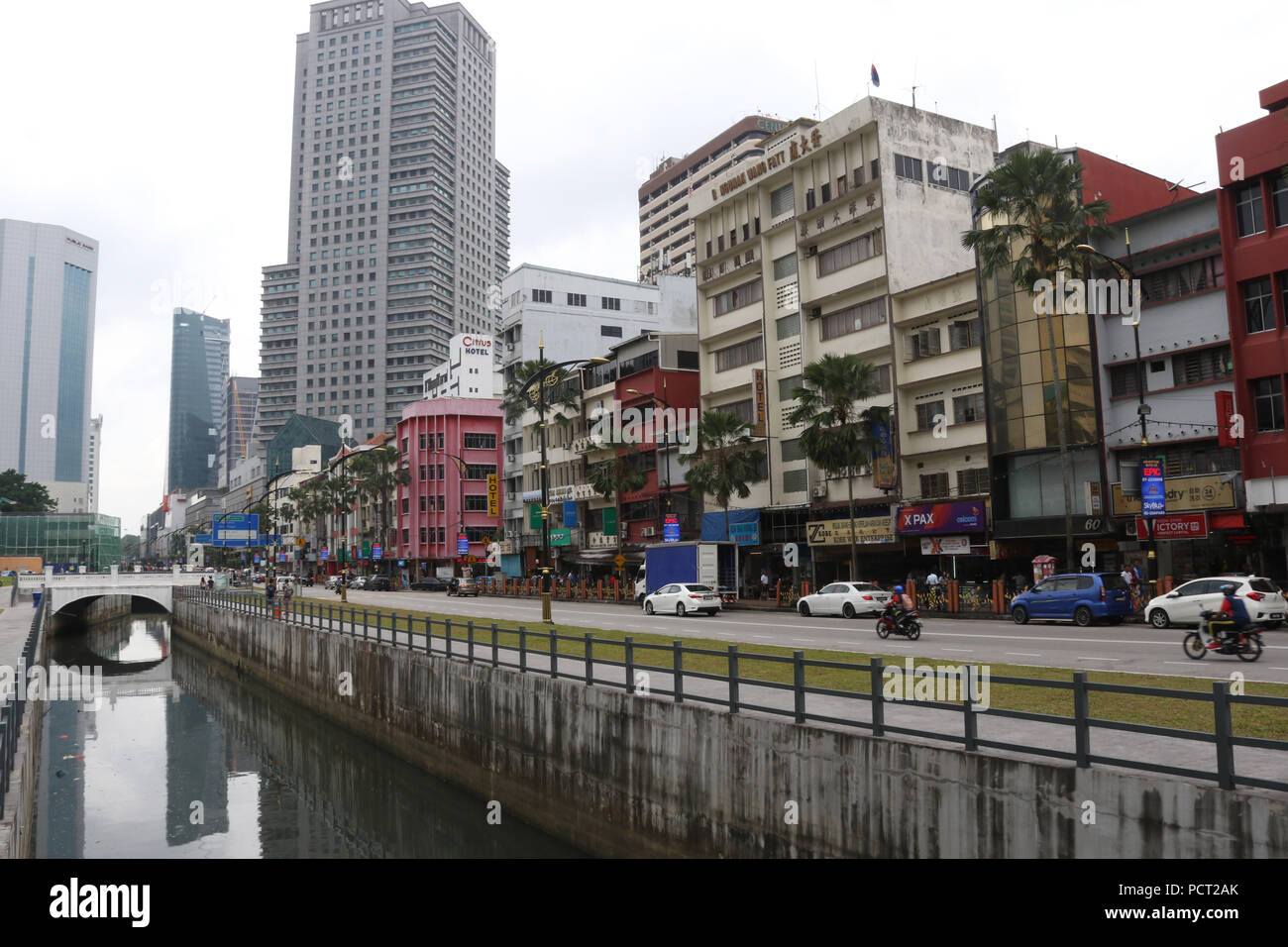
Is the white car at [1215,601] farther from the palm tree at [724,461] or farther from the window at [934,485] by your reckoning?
the palm tree at [724,461]

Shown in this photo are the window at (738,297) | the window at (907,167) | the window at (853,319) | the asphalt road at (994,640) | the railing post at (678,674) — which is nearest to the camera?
the railing post at (678,674)

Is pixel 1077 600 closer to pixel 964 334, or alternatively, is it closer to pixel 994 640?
pixel 994 640

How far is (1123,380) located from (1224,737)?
3459 cm

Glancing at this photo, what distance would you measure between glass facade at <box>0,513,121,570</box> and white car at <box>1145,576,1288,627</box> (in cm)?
12979

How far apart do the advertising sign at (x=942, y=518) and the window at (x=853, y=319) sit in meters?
10.4

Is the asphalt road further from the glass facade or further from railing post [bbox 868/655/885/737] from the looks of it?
the glass facade

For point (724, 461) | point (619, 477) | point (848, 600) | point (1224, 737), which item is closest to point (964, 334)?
point (724, 461)

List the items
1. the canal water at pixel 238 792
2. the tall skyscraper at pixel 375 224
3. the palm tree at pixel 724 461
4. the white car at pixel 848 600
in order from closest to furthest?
the canal water at pixel 238 792 → the white car at pixel 848 600 → the palm tree at pixel 724 461 → the tall skyscraper at pixel 375 224

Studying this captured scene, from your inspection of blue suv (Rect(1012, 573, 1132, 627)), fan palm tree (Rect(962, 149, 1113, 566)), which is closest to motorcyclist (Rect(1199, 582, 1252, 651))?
blue suv (Rect(1012, 573, 1132, 627))

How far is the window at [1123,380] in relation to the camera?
3778cm

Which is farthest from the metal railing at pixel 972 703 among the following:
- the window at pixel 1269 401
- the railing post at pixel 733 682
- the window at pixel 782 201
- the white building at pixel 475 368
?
the white building at pixel 475 368
